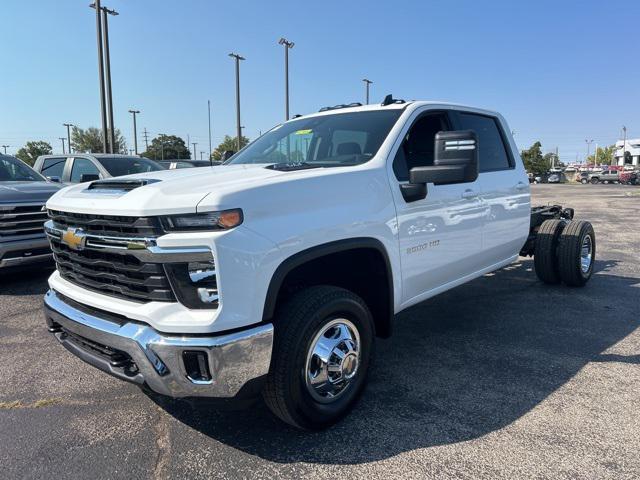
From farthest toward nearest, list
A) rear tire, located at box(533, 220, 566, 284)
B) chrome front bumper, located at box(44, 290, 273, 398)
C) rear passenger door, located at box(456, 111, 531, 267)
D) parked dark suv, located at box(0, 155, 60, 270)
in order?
rear tire, located at box(533, 220, 566, 284)
parked dark suv, located at box(0, 155, 60, 270)
rear passenger door, located at box(456, 111, 531, 267)
chrome front bumper, located at box(44, 290, 273, 398)

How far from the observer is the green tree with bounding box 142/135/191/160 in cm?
7694

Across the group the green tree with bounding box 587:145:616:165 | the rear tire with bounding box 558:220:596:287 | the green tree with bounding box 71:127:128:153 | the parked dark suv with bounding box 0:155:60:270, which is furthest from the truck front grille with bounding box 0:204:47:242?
the green tree with bounding box 587:145:616:165

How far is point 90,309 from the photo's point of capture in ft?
9.14

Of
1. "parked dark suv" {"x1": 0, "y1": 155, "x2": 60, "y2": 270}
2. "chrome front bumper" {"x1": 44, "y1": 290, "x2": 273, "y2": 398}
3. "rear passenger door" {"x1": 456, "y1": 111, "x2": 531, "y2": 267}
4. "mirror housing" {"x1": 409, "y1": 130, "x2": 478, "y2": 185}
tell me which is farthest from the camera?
"parked dark suv" {"x1": 0, "y1": 155, "x2": 60, "y2": 270}

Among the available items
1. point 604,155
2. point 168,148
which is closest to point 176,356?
point 168,148

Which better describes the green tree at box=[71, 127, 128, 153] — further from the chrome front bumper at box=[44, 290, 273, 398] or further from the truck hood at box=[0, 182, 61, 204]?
the chrome front bumper at box=[44, 290, 273, 398]

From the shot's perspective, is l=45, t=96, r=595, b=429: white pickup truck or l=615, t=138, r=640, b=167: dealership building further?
l=615, t=138, r=640, b=167: dealership building

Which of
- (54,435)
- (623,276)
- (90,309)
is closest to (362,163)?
(90,309)

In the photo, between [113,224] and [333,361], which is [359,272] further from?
[113,224]

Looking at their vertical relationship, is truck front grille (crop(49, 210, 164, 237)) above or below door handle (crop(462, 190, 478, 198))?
below

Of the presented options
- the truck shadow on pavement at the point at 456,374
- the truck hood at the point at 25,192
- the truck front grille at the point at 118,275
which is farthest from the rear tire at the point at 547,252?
the truck hood at the point at 25,192

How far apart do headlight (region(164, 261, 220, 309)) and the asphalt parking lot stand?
2.05 ft

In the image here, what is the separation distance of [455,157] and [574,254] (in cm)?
370

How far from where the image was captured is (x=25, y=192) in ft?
19.9
